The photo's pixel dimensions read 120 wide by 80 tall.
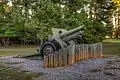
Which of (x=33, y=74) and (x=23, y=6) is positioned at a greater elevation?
(x=23, y=6)

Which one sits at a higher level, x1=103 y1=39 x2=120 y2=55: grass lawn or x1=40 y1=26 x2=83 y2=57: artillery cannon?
x1=40 y1=26 x2=83 y2=57: artillery cannon

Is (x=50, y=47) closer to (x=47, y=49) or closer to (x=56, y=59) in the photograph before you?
(x=47, y=49)

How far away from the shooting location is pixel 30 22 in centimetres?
3030

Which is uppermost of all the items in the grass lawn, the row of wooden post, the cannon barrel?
the cannon barrel

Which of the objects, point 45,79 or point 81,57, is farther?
point 81,57

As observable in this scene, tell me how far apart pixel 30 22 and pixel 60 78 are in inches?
799

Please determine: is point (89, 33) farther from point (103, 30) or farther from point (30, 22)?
point (103, 30)

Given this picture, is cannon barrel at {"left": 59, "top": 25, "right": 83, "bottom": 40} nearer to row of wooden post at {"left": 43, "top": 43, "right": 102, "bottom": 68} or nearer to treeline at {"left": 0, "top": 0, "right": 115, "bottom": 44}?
row of wooden post at {"left": 43, "top": 43, "right": 102, "bottom": 68}

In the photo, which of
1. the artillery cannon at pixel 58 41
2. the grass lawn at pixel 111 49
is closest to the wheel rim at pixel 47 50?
the artillery cannon at pixel 58 41

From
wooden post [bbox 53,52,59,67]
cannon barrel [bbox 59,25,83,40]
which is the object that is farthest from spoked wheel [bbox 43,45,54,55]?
wooden post [bbox 53,52,59,67]

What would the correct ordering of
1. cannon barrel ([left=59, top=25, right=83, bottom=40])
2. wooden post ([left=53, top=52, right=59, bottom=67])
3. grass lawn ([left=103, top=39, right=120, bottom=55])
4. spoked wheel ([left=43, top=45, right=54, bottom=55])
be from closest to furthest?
1. wooden post ([left=53, top=52, right=59, bottom=67])
2. spoked wheel ([left=43, top=45, right=54, bottom=55])
3. cannon barrel ([left=59, top=25, right=83, bottom=40])
4. grass lawn ([left=103, top=39, right=120, bottom=55])

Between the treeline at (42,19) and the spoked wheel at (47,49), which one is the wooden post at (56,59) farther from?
the treeline at (42,19)

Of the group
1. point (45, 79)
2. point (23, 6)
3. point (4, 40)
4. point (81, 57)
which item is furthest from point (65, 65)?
point (4, 40)

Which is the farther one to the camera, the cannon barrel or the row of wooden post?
the cannon barrel
